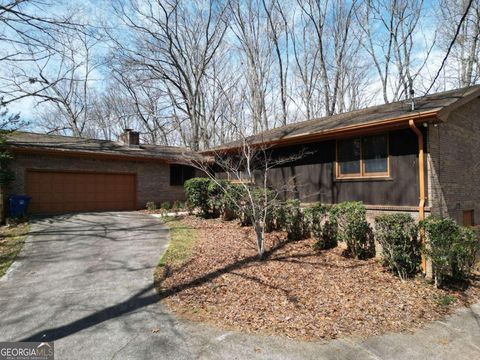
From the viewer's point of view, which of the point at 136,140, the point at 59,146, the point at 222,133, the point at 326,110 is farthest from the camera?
the point at 222,133

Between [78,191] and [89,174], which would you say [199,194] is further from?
[78,191]

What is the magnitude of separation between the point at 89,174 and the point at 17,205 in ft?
11.1

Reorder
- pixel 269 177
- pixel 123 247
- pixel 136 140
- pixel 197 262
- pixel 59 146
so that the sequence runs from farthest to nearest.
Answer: pixel 136 140 → pixel 59 146 → pixel 269 177 → pixel 123 247 → pixel 197 262

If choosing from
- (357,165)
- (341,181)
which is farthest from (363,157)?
(341,181)

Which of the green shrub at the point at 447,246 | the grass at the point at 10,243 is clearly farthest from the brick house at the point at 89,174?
the green shrub at the point at 447,246

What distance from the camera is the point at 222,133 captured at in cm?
2912

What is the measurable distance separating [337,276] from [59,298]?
206 inches

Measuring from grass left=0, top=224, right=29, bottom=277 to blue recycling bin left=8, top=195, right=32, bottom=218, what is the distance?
1259 millimetres

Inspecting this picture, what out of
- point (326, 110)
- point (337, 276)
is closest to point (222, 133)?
point (326, 110)

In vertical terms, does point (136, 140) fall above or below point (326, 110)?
below

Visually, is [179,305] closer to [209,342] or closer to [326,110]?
[209,342]

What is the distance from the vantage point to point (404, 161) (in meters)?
8.24

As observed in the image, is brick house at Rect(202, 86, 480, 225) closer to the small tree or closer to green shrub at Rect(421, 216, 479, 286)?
the small tree

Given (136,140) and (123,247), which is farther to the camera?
(136,140)
